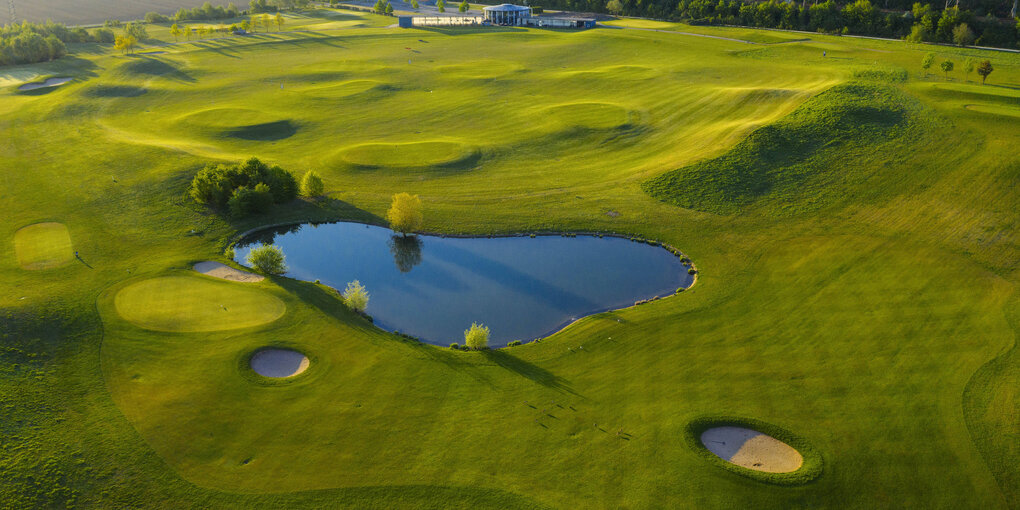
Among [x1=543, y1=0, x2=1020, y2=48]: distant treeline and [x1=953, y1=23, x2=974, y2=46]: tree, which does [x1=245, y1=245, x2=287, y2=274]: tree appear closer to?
[x1=543, y1=0, x2=1020, y2=48]: distant treeline

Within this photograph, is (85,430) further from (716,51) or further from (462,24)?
(462,24)

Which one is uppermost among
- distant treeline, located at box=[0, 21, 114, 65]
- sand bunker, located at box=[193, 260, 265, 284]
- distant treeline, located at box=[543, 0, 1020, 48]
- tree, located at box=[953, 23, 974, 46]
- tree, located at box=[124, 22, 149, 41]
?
distant treeline, located at box=[543, 0, 1020, 48]

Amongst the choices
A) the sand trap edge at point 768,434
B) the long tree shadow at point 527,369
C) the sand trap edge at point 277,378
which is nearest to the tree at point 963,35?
the sand trap edge at point 768,434

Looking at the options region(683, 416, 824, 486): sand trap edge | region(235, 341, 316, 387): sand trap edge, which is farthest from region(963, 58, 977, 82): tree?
region(235, 341, 316, 387): sand trap edge

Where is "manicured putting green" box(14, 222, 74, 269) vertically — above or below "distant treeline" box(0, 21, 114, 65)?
below

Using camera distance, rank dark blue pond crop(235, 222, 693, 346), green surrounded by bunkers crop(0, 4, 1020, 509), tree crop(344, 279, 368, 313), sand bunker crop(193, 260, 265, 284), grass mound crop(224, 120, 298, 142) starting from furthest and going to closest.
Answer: grass mound crop(224, 120, 298, 142)
sand bunker crop(193, 260, 265, 284)
dark blue pond crop(235, 222, 693, 346)
tree crop(344, 279, 368, 313)
green surrounded by bunkers crop(0, 4, 1020, 509)

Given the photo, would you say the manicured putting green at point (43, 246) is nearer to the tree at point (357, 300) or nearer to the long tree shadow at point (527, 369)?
the tree at point (357, 300)

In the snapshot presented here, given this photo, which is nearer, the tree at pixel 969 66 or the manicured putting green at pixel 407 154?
the manicured putting green at pixel 407 154
